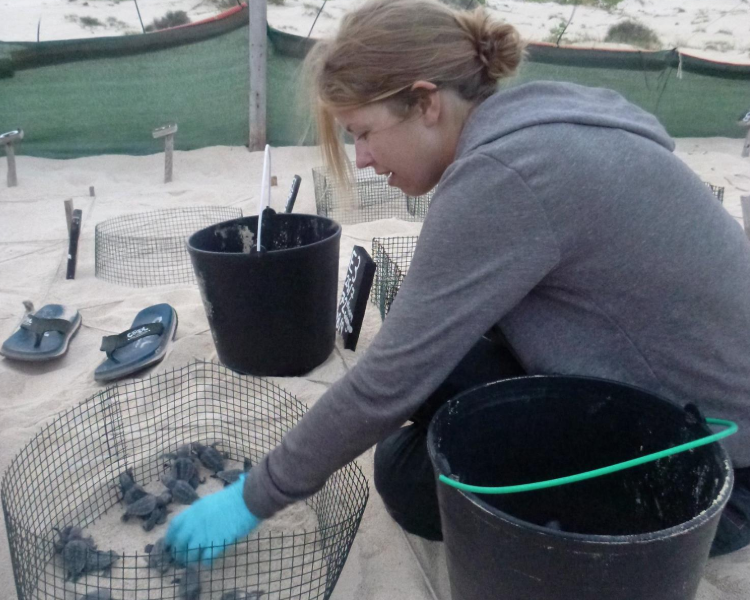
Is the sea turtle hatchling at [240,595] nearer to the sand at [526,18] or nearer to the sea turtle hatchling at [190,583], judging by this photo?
the sea turtle hatchling at [190,583]

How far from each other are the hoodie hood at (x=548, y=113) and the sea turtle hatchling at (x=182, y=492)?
0.90 metres

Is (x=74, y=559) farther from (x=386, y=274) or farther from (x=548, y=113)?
(x=386, y=274)

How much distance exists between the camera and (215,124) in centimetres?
522

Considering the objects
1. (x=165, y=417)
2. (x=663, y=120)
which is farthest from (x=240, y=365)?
(x=663, y=120)

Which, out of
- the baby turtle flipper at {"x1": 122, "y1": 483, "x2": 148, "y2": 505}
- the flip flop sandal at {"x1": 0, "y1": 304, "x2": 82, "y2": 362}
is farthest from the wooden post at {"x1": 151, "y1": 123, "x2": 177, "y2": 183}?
the baby turtle flipper at {"x1": 122, "y1": 483, "x2": 148, "y2": 505}

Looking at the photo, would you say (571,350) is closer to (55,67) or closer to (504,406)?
(504,406)

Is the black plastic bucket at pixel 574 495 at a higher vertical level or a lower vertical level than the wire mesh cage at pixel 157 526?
higher

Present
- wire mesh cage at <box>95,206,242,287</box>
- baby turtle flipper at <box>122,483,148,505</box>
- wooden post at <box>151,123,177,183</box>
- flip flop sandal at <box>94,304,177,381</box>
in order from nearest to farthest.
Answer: baby turtle flipper at <box>122,483,148,505</box> < flip flop sandal at <box>94,304,177,381</box> < wire mesh cage at <box>95,206,242,287</box> < wooden post at <box>151,123,177,183</box>

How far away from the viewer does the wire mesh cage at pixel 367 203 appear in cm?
364

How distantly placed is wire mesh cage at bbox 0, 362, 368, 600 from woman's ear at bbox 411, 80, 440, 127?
65cm

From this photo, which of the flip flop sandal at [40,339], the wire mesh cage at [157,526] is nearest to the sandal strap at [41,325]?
the flip flop sandal at [40,339]

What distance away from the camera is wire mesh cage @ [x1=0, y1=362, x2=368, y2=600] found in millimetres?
1164

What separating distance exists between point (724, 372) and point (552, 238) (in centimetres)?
37

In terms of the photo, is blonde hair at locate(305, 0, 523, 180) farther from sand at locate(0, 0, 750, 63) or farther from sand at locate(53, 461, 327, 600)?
sand at locate(0, 0, 750, 63)
